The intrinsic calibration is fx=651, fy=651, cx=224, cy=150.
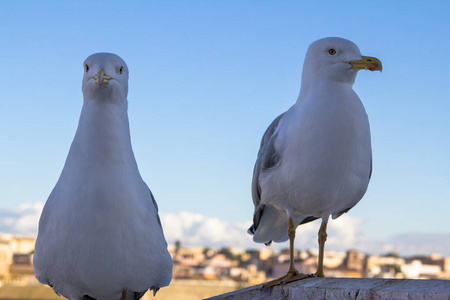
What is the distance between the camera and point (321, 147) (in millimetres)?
3766

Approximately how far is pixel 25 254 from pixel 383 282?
185ft

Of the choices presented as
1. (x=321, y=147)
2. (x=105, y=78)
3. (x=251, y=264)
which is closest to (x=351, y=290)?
(x=321, y=147)

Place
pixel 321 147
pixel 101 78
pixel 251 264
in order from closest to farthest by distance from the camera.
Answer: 1. pixel 101 78
2. pixel 321 147
3. pixel 251 264

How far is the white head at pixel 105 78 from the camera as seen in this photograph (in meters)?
3.42

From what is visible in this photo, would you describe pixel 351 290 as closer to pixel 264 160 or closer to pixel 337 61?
pixel 264 160

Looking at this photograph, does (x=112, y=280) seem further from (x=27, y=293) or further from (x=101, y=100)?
(x=27, y=293)

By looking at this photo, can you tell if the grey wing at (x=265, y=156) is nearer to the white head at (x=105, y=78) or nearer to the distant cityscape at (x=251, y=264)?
the white head at (x=105, y=78)

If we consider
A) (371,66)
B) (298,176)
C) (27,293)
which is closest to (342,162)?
(298,176)

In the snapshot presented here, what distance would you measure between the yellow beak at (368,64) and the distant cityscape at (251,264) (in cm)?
5152

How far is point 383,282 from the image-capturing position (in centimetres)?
322

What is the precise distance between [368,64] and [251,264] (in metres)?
67.1

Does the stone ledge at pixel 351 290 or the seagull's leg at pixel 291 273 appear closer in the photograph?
the stone ledge at pixel 351 290

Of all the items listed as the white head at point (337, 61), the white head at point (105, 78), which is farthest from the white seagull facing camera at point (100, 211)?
the white head at point (337, 61)

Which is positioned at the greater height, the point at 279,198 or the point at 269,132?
the point at 269,132
